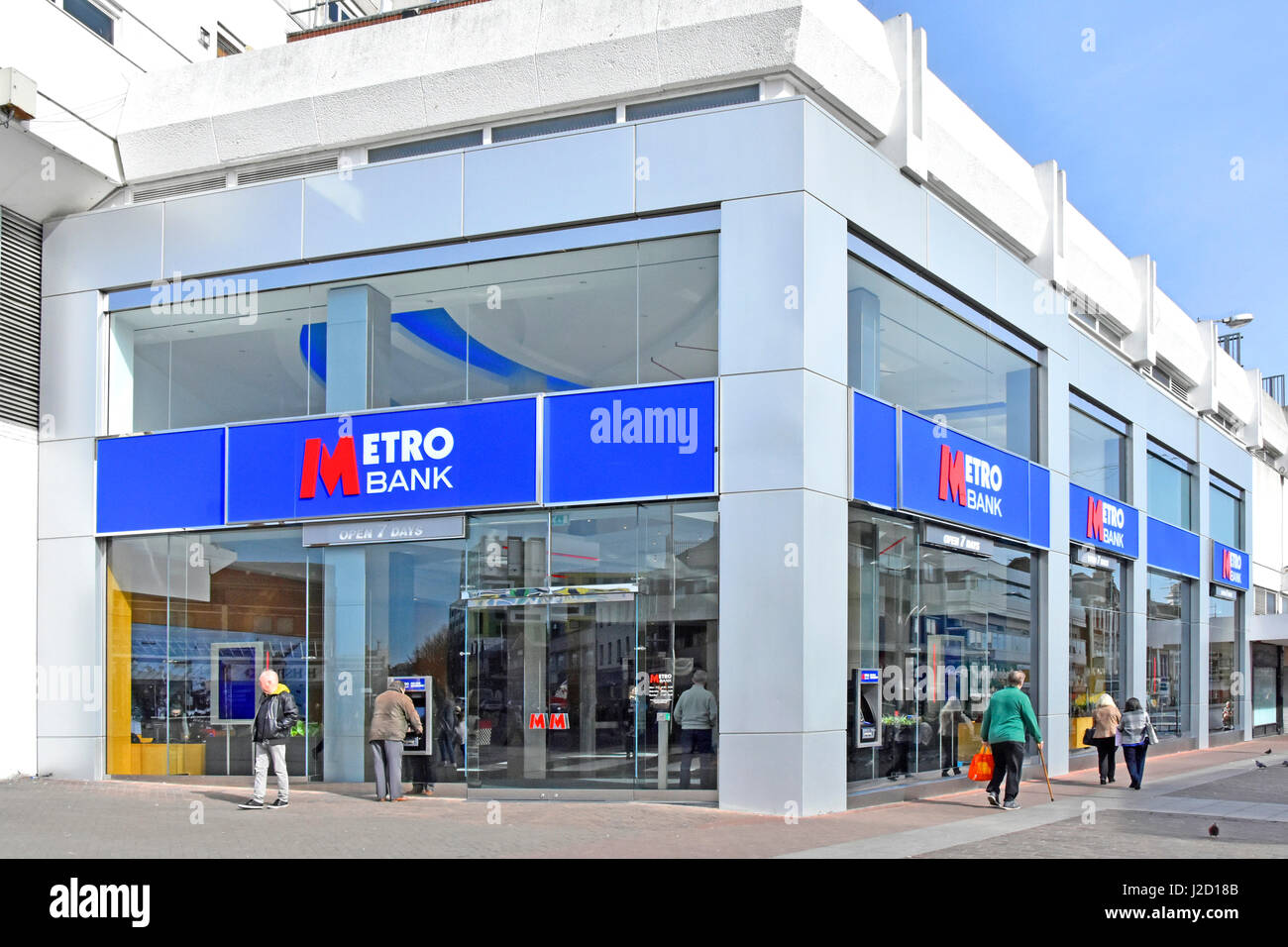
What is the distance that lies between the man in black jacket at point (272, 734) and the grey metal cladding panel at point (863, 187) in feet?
28.0

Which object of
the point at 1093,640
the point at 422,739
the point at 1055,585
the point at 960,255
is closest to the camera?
the point at 422,739

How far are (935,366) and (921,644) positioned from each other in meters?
4.01

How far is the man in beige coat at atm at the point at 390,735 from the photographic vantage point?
15117mm

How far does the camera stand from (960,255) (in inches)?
736

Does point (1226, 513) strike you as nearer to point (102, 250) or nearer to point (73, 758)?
point (102, 250)

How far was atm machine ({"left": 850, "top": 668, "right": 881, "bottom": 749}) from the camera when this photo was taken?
50.5 ft

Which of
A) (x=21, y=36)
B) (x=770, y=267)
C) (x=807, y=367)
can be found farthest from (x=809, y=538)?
(x=21, y=36)

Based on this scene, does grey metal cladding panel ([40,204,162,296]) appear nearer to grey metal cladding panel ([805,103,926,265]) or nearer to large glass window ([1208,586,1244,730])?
grey metal cladding panel ([805,103,926,265])

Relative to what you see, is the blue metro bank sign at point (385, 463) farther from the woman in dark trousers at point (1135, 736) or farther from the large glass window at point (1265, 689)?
the large glass window at point (1265, 689)

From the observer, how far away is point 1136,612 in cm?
2600

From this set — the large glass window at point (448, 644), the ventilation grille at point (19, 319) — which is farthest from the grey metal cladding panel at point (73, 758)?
the ventilation grille at point (19, 319)

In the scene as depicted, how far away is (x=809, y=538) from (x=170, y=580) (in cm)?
947

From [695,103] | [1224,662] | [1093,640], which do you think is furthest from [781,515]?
[1224,662]
